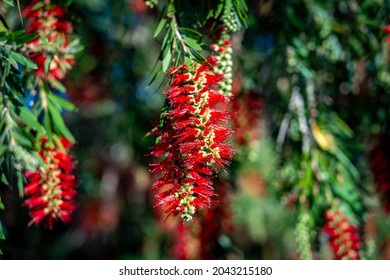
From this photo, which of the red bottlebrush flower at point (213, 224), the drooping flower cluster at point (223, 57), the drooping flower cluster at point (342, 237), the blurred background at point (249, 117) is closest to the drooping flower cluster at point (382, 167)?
the blurred background at point (249, 117)

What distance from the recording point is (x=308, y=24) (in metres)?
2.14

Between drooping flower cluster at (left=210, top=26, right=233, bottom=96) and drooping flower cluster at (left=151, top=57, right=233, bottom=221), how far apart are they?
0.56 ft

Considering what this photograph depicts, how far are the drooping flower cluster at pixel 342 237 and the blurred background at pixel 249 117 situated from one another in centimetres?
8

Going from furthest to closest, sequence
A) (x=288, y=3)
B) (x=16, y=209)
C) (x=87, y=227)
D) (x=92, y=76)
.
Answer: (x=87, y=227), (x=16, y=209), (x=92, y=76), (x=288, y=3)

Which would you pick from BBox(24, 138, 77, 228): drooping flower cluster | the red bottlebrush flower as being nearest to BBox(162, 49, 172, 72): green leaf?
BBox(24, 138, 77, 228): drooping flower cluster

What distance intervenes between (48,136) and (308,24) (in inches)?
41.3

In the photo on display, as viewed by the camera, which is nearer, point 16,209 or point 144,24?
point 144,24

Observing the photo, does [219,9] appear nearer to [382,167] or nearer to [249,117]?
[249,117]

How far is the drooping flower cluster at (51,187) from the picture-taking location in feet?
4.94

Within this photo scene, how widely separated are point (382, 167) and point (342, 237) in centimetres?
37

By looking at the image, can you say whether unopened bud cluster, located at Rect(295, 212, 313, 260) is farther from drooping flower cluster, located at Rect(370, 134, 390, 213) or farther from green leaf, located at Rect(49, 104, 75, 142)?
green leaf, located at Rect(49, 104, 75, 142)
